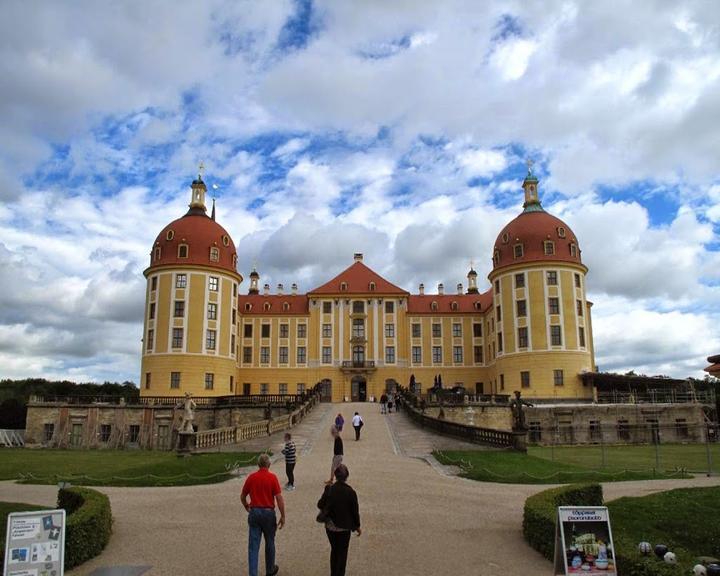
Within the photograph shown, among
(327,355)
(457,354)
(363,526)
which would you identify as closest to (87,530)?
(363,526)

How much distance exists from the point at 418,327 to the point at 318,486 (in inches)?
1793

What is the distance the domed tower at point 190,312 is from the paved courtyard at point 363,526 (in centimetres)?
3053

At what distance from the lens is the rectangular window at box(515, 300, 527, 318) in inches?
2039

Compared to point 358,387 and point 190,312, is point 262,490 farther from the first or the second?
point 358,387

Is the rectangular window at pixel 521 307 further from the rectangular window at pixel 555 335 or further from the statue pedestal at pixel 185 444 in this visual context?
the statue pedestal at pixel 185 444

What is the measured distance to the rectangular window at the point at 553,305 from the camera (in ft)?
167

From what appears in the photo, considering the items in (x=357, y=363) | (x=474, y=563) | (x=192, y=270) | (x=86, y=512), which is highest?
(x=192, y=270)

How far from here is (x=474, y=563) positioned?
9.99 meters

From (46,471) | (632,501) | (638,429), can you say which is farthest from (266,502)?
(638,429)

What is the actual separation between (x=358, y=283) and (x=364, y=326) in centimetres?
439

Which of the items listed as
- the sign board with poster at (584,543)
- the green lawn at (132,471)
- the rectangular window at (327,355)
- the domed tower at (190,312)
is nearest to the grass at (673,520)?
the sign board with poster at (584,543)

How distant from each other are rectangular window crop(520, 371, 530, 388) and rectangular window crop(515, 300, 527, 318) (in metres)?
4.65

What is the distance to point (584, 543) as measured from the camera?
322 inches

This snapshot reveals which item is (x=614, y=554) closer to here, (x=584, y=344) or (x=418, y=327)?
(x=584, y=344)
